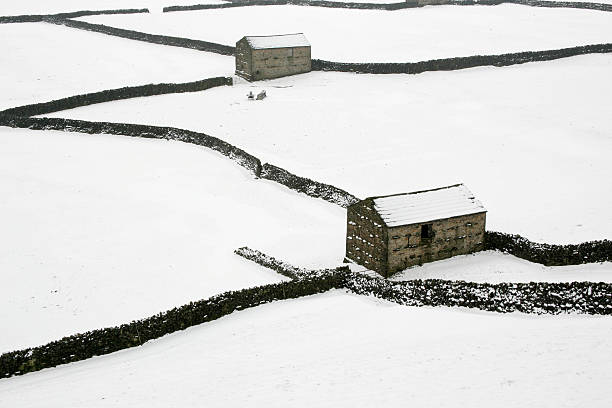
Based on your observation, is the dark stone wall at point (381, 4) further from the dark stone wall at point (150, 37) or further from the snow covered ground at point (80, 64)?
the snow covered ground at point (80, 64)

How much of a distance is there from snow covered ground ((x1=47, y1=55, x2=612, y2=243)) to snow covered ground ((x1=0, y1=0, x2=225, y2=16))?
40315 mm

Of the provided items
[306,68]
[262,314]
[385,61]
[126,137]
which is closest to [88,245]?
[262,314]

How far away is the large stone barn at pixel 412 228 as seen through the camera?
26344 mm

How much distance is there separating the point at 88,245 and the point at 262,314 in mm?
11962

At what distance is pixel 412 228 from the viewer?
86.9 ft

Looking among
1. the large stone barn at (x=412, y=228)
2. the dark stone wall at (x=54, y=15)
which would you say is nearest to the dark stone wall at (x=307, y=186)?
the large stone barn at (x=412, y=228)

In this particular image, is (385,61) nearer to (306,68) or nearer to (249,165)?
(306,68)

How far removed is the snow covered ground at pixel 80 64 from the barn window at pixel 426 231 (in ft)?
127

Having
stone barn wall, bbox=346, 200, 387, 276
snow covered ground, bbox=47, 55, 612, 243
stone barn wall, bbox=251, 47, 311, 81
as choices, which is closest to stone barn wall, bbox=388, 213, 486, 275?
stone barn wall, bbox=346, 200, 387, 276

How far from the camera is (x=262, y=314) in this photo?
941 inches

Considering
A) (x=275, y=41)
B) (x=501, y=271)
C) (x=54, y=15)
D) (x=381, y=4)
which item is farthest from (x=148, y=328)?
(x=381, y=4)

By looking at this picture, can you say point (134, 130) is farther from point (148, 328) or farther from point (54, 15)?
point (54, 15)

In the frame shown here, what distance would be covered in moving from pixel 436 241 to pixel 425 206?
5.20ft

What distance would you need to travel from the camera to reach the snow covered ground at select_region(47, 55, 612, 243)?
3597 cm
